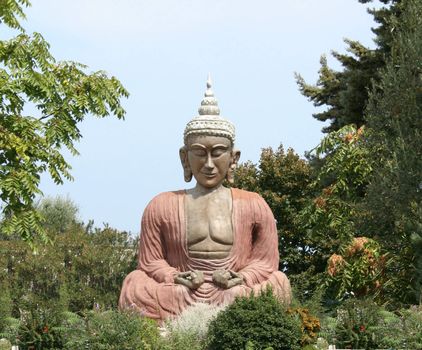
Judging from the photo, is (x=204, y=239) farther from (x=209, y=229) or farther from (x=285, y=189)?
(x=285, y=189)

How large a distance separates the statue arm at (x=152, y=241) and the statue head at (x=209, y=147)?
2.64 feet

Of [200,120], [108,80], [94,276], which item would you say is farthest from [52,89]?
[94,276]

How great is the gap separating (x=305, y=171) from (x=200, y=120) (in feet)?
34.7

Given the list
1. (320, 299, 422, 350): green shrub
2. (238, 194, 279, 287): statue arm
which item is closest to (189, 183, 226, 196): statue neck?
(238, 194, 279, 287): statue arm

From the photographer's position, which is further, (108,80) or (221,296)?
(108,80)

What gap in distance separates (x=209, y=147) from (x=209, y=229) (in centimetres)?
122

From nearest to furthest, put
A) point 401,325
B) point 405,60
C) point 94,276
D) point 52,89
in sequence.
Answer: point 401,325, point 52,89, point 405,60, point 94,276

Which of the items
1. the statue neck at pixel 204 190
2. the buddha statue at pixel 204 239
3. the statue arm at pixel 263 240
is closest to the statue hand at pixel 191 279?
the buddha statue at pixel 204 239

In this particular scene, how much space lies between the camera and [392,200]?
21.1m

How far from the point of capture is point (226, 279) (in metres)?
16.1

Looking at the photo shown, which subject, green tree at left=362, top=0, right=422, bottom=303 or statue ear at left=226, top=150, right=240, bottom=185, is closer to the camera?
statue ear at left=226, top=150, right=240, bottom=185

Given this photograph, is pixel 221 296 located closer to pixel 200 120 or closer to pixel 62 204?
pixel 200 120

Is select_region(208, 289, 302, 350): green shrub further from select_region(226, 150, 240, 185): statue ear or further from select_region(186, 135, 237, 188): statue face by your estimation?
select_region(226, 150, 240, 185): statue ear

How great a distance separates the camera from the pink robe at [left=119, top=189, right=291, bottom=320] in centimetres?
1612
